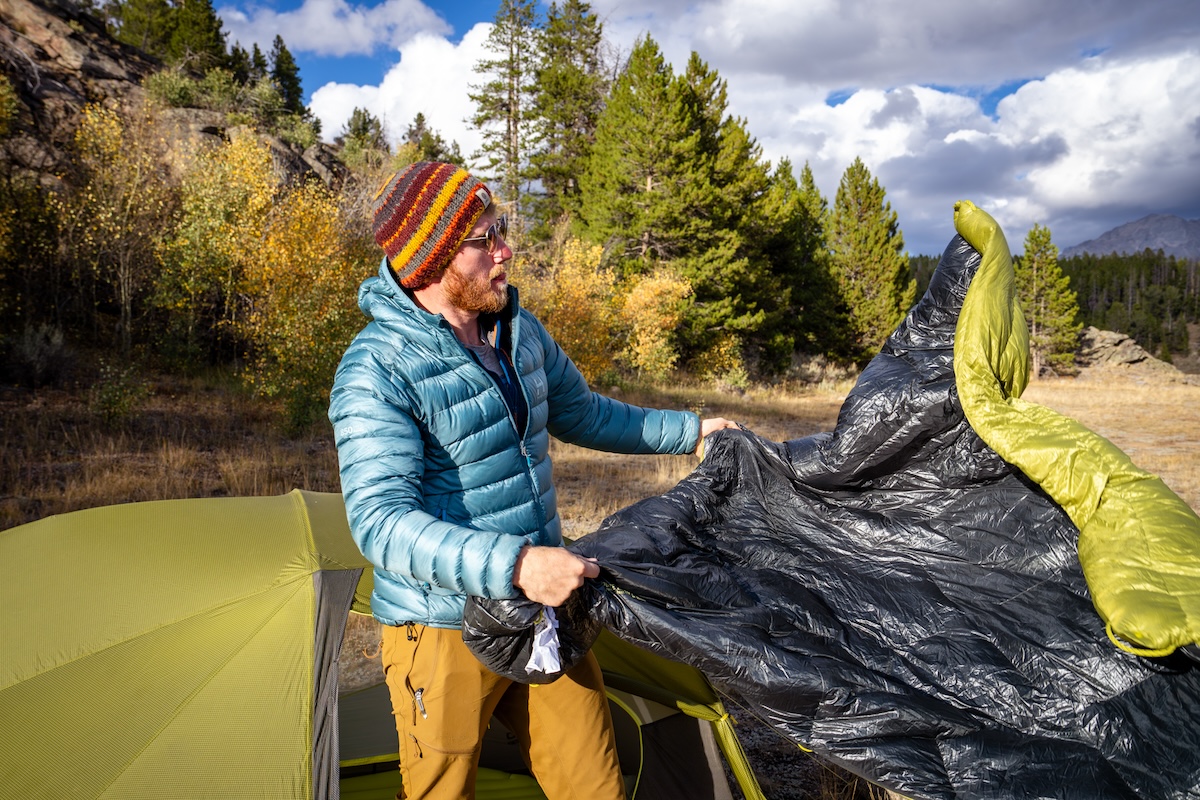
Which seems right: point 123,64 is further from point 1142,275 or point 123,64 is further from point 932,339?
point 1142,275

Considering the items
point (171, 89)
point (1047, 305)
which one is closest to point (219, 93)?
point (171, 89)

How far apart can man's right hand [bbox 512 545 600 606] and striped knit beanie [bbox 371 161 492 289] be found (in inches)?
31.4

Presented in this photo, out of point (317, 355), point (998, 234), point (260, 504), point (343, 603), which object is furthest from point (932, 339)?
point (317, 355)

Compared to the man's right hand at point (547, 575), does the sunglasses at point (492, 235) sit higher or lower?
higher

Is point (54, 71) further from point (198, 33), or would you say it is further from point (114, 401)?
point (114, 401)

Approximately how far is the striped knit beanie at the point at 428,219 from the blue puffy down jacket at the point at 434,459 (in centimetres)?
8

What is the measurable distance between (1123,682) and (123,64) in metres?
29.0

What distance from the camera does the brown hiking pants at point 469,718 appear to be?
6.02 ft

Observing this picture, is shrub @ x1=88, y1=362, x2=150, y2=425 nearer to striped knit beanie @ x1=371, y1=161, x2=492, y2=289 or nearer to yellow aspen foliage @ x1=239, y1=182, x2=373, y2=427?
yellow aspen foliage @ x1=239, y1=182, x2=373, y2=427

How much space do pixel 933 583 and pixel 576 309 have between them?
16157 mm

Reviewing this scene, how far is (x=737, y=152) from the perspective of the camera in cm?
2342

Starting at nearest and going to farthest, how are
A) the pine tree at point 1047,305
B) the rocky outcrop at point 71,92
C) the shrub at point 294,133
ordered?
1. the rocky outcrop at point 71,92
2. the shrub at point 294,133
3. the pine tree at point 1047,305

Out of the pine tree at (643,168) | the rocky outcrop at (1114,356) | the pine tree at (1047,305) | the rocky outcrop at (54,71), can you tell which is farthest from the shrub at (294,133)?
the rocky outcrop at (1114,356)

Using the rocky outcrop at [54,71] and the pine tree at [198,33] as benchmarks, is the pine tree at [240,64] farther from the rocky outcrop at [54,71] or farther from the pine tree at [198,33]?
the rocky outcrop at [54,71]
